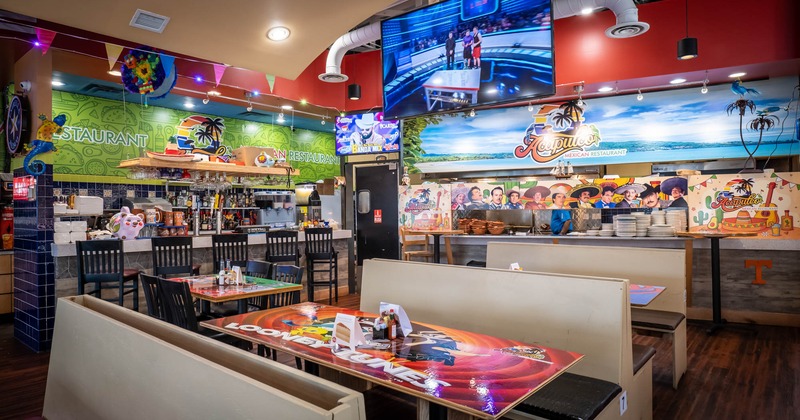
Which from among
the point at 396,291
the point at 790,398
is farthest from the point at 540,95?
the point at 790,398

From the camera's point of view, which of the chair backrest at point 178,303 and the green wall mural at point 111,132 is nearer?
the chair backrest at point 178,303

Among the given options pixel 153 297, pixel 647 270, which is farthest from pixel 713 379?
pixel 153 297

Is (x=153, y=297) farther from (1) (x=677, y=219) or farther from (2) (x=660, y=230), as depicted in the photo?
(1) (x=677, y=219)

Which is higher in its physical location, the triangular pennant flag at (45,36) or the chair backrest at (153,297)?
the triangular pennant flag at (45,36)

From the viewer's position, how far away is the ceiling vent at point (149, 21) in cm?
370

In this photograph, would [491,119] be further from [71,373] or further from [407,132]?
[71,373]

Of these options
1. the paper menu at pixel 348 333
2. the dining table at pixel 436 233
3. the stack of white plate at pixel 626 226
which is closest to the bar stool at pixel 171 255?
the dining table at pixel 436 233

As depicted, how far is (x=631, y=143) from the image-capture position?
315 inches

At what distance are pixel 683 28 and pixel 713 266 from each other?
3.17 metres

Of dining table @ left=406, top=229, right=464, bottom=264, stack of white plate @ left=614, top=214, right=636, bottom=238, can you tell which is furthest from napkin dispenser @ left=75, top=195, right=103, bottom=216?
stack of white plate @ left=614, top=214, right=636, bottom=238

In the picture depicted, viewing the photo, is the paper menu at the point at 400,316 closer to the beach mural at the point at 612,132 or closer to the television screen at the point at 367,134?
the television screen at the point at 367,134

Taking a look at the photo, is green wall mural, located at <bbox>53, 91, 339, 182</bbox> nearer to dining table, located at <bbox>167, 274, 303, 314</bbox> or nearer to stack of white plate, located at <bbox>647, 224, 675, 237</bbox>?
dining table, located at <bbox>167, 274, 303, 314</bbox>

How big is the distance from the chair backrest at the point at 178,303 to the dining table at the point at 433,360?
612mm

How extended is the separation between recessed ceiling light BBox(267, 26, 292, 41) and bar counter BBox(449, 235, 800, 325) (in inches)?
189
